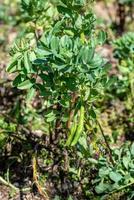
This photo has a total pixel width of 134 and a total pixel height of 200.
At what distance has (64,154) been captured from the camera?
2537mm

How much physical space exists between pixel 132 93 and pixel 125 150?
2.90ft

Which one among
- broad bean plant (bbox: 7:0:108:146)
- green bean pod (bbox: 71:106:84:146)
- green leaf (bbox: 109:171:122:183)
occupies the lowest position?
green leaf (bbox: 109:171:122:183)

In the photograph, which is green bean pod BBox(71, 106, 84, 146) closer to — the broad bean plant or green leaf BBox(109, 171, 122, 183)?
the broad bean plant

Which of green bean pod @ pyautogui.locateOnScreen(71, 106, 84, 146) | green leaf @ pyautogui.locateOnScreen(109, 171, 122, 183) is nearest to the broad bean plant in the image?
green bean pod @ pyautogui.locateOnScreen(71, 106, 84, 146)

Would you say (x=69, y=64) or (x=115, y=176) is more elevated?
(x=69, y=64)

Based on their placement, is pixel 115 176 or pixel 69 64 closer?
pixel 69 64

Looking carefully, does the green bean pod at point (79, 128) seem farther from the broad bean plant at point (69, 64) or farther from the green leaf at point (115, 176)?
the green leaf at point (115, 176)

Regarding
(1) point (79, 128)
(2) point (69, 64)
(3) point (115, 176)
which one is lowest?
(3) point (115, 176)

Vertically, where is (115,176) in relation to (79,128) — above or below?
below

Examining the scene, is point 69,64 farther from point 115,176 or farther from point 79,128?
point 115,176

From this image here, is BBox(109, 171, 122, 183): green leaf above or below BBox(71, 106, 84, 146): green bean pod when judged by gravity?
below

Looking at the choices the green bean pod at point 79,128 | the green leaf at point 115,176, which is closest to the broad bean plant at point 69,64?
the green bean pod at point 79,128

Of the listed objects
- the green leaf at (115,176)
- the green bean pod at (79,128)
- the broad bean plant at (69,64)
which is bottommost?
the green leaf at (115,176)

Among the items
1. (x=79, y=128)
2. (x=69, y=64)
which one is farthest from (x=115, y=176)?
(x=69, y=64)
